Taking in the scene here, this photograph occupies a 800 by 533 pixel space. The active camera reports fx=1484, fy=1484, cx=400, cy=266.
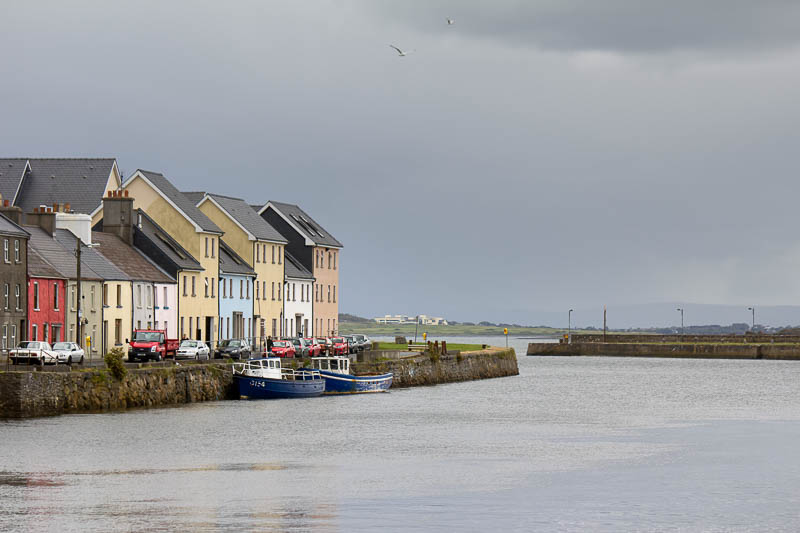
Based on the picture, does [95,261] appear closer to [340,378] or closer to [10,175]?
[340,378]

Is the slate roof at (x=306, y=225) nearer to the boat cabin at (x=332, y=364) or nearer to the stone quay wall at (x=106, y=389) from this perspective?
the boat cabin at (x=332, y=364)

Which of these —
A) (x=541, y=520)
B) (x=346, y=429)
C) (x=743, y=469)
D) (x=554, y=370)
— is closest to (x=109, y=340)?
(x=346, y=429)

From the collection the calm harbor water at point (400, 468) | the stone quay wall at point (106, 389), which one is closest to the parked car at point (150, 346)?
the stone quay wall at point (106, 389)

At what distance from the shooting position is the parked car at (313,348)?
106 meters

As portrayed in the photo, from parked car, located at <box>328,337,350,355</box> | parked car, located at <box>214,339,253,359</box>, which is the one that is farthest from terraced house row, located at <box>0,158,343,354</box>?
parked car, located at <box>328,337,350,355</box>

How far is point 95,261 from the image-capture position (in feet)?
308

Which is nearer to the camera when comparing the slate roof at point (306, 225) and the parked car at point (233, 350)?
the parked car at point (233, 350)

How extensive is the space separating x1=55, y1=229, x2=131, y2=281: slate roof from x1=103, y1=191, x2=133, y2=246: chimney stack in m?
7.79

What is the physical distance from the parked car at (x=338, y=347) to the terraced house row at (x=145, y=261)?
9407mm

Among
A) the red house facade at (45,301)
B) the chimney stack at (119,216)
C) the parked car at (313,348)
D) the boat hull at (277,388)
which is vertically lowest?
the boat hull at (277,388)

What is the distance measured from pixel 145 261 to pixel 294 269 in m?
34.6

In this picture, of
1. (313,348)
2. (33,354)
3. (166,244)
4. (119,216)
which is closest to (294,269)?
(166,244)

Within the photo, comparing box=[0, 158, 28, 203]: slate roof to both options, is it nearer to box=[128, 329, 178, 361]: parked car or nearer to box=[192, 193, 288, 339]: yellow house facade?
box=[192, 193, 288, 339]: yellow house facade

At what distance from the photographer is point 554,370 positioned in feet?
516
